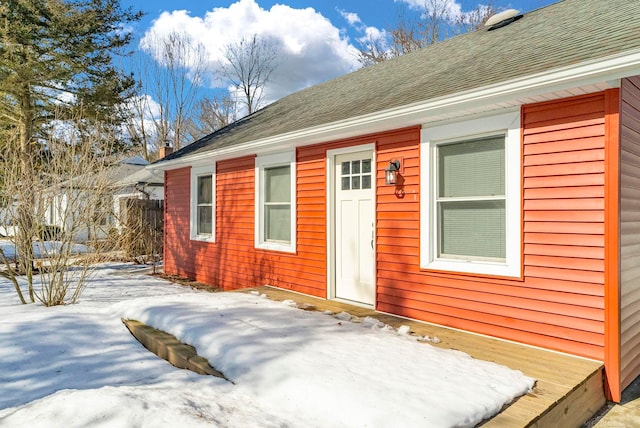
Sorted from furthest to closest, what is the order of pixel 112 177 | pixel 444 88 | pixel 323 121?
pixel 112 177
pixel 323 121
pixel 444 88

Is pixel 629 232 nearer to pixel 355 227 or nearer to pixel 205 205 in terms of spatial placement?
pixel 355 227

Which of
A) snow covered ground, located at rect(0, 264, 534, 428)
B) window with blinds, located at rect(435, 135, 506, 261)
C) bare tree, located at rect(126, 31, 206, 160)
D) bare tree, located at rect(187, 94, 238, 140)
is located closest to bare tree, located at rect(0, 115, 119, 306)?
snow covered ground, located at rect(0, 264, 534, 428)

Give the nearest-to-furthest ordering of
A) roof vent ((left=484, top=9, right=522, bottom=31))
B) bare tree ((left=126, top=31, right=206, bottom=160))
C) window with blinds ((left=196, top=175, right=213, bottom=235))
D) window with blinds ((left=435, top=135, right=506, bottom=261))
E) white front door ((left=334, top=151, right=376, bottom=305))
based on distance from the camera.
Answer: window with blinds ((left=435, top=135, right=506, bottom=261))
white front door ((left=334, top=151, right=376, bottom=305))
roof vent ((left=484, top=9, right=522, bottom=31))
window with blinds ((left=196, top=175, right=213, bottom=235))
bare tree ((left=126, top=31, right=206, bottom=160))

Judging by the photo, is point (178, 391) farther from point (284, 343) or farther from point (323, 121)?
point (323, 121)

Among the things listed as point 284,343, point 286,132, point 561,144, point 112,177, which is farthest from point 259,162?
point 561,144

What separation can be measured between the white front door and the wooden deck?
1077mm

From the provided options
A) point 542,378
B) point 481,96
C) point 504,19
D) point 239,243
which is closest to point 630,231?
point 542,378

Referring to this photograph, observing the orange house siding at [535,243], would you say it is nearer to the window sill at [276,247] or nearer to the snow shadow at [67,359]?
the window sill at [276,247]

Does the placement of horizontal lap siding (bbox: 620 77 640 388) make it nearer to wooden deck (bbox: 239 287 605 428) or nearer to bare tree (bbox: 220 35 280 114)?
wooden deck (bbox: 239 287 605 428)

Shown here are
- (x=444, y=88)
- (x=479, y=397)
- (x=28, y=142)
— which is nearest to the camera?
(x=479, y=397)

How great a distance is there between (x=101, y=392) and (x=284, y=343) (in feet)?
4.64

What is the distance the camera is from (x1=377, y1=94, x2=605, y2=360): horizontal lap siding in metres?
3.39

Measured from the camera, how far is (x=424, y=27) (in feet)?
62.2

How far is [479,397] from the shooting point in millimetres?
2562
